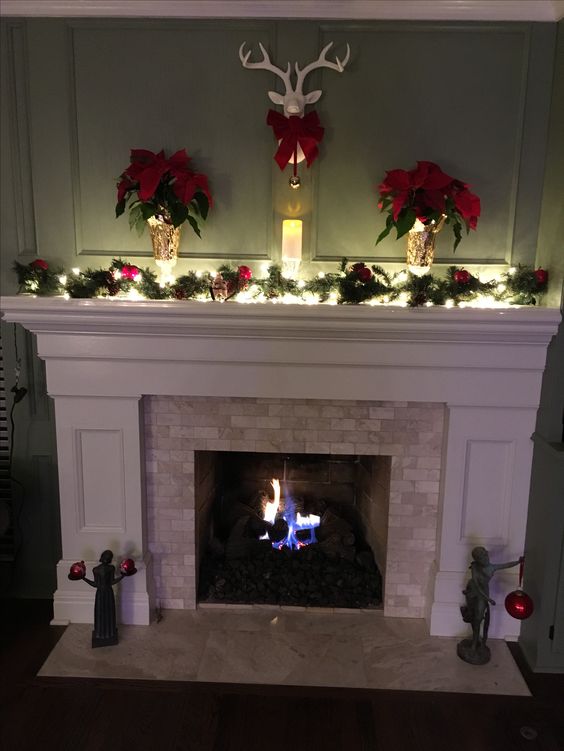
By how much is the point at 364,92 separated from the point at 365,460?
5.48 feet

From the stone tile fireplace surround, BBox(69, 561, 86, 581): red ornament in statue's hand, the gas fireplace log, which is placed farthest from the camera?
the gas fireplace log

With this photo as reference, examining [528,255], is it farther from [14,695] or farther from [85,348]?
[14,695]

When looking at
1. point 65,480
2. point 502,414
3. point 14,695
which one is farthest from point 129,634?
point 502,414

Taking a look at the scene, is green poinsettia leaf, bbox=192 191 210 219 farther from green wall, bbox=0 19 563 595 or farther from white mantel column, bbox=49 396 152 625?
white mantel column, bbox=49 396 152 625

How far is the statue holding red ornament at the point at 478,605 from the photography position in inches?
106

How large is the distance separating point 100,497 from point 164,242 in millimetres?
1115

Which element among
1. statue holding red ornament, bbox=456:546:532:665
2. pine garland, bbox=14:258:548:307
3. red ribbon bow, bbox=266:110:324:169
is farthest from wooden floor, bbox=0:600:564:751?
red ribbon bow, bbox=266:110:324:169

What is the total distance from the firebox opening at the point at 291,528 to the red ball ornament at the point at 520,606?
63 cm

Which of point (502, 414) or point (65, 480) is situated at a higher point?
point (502, 414)

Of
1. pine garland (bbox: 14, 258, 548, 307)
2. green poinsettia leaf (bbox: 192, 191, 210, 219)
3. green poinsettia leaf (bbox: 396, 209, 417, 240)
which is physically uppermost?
green poinsettia leaf (bbox: 192, 191, 210, 219)

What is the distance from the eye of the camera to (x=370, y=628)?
9.63 feet

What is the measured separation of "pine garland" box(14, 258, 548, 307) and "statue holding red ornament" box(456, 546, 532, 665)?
105 centimetres

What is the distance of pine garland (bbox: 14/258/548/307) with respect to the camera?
259 centimetres

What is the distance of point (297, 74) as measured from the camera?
260cm
